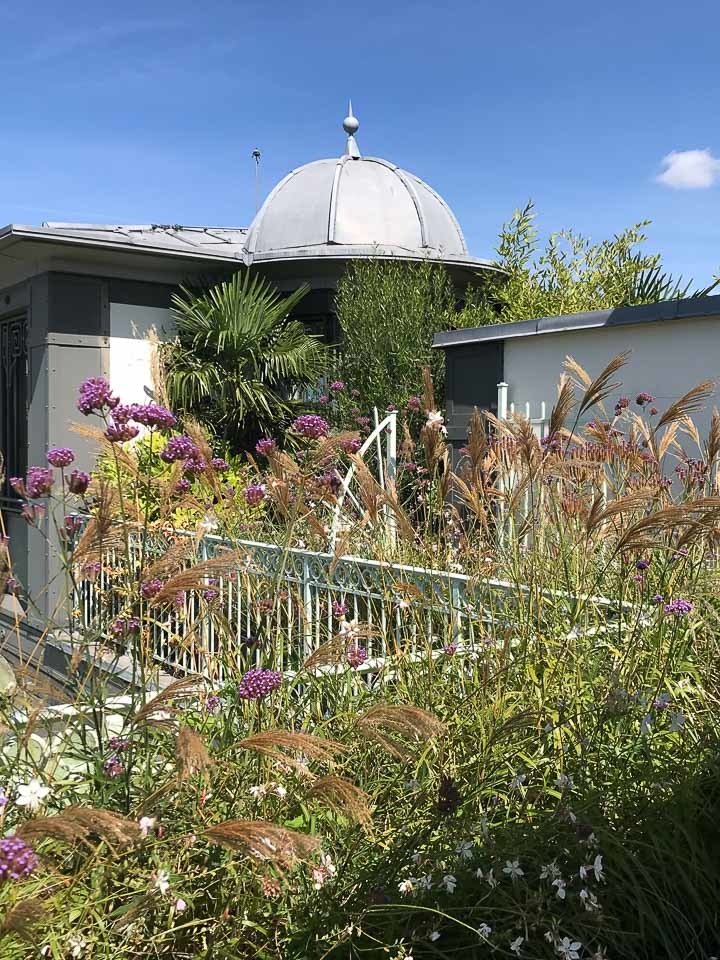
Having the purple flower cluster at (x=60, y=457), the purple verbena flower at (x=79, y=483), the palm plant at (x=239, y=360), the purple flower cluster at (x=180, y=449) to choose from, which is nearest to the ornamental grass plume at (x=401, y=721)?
the purple verbena flower at (x=79, y=483)

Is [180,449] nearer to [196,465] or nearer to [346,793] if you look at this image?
[196,465]

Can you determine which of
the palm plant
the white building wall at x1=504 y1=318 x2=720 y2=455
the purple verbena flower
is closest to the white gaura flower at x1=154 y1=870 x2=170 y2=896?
the purple verbena flower

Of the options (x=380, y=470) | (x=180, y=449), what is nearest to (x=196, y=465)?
(x=180, y=449)

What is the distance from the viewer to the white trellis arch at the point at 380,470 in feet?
12.0

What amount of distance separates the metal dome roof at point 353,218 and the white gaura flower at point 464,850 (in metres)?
8.60

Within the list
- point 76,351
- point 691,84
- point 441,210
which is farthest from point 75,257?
point 691,84

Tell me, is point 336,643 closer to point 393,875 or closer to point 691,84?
point 393,875

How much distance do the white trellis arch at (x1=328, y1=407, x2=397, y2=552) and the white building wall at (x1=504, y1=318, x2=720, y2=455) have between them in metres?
1.22

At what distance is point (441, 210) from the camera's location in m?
11.9

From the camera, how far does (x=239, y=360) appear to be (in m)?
9.65

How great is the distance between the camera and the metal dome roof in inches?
410

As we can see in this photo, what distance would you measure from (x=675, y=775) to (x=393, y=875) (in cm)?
83

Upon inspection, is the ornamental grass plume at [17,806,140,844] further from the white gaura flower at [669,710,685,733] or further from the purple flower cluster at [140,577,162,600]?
the white gaura flower at [669,710,685,733]

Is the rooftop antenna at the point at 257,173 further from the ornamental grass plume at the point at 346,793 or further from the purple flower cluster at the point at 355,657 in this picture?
the ornamental grass plume at the point at 346,793
